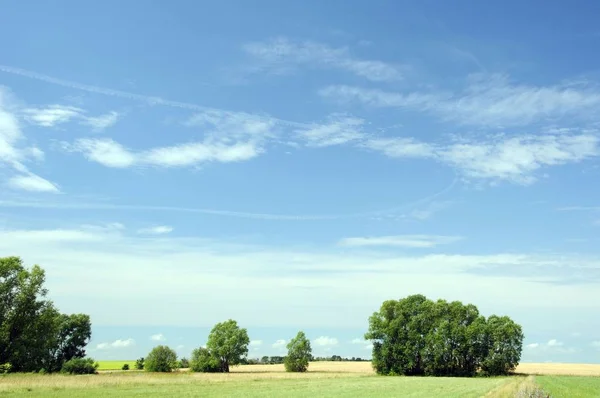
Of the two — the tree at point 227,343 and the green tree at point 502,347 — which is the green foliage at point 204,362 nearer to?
the tree at point 227,343

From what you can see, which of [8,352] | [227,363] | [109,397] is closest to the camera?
[109,397]

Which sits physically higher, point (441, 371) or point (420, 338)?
point (420, 338)

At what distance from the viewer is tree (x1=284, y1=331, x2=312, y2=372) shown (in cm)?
12300

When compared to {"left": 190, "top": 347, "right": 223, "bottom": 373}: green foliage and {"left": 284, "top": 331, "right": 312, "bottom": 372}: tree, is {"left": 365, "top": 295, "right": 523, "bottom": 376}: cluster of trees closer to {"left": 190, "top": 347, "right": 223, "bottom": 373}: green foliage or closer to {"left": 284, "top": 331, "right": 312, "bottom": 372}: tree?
{"left": 284, "top": 331, "right": 312, "bottom": 372}: tree

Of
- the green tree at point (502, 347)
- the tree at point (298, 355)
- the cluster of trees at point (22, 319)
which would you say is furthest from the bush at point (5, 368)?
the green tree at point (502, 347)

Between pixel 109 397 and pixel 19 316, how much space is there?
42.3 meters

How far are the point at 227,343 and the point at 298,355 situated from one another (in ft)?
57.8

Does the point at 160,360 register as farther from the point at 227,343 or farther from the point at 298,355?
the point at 298,355

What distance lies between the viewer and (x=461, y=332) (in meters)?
112

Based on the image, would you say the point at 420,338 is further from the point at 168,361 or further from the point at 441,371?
the point at 168,361

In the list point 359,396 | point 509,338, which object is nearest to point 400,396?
point 359,396

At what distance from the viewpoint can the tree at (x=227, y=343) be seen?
12262 centimetres

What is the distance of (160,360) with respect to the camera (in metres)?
107

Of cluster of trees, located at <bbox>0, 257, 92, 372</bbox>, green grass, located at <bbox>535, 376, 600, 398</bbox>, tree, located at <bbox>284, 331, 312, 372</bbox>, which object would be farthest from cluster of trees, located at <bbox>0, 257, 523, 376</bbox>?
green grass, located at <bbox>535, 376, 600, 398</bbox>
